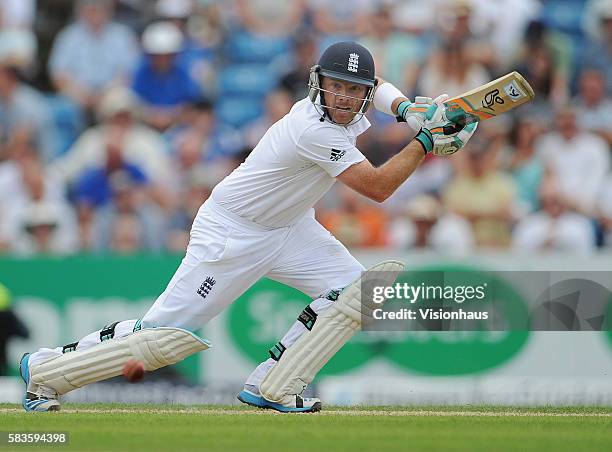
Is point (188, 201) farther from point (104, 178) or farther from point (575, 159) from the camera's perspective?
point (575, 159)

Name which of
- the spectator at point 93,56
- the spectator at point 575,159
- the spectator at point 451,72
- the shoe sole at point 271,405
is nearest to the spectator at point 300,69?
the spectator at point 451,72

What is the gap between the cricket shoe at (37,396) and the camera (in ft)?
23.5

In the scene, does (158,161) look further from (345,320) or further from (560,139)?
(345,320)

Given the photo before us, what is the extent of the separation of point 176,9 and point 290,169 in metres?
6.11

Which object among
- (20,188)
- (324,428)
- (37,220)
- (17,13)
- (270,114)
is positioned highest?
(17,13)

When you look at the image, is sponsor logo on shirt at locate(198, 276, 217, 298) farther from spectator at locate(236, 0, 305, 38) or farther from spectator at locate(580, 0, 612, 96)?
spectator at locate(580, 0, 612, 96)

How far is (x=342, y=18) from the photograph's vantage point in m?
12.6

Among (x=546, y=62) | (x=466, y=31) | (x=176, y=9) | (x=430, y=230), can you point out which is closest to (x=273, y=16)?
(x=176, y=9)

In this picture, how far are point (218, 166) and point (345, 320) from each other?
465 centimetres

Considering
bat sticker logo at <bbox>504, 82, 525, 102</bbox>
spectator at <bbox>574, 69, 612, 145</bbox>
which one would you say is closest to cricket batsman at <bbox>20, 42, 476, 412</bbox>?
bat sticker logo at <bbox>504, 82, 525, 102</bbox>

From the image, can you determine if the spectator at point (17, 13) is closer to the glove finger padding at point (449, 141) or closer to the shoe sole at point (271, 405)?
the shoe sole at point (271, 405)

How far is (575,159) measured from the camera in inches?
→ 450

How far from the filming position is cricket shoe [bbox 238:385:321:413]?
739 cm

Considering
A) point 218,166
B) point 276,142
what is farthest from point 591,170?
point 276,142
